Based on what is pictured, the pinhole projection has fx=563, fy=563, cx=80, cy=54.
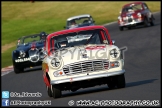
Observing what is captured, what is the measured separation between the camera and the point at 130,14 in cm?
3048

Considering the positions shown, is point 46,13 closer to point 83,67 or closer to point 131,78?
point 131,78

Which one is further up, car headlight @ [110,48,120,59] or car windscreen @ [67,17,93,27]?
car headlight @ [110,48,120,59]

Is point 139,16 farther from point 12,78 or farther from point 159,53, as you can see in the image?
point 12,78

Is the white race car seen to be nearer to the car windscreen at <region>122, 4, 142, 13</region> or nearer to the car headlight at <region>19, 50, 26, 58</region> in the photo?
the car headlight at <region>19, 50, 26, 58</region>

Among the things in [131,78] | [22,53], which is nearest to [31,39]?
[22,53]

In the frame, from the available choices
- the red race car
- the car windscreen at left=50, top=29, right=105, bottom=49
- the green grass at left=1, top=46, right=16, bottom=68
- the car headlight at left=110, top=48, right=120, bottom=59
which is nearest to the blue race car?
the green grass at left=1, top=46, right=16, bottom=68

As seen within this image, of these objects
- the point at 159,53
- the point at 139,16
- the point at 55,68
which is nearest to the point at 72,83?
the point at 55,68

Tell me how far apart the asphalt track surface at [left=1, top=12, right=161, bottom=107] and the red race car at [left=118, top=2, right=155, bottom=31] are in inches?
19.1

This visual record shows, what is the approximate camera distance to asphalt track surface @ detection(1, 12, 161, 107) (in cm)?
962

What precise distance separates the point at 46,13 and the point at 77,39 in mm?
42011

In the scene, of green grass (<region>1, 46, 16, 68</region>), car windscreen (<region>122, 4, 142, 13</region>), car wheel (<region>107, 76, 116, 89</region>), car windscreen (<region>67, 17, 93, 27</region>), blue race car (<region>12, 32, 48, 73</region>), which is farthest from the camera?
car windscreen (<region>122, 4, 142, 13</region>)

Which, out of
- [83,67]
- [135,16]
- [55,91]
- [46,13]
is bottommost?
[55,91]

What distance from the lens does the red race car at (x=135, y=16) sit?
3005 cm

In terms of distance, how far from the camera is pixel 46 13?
53.1m
